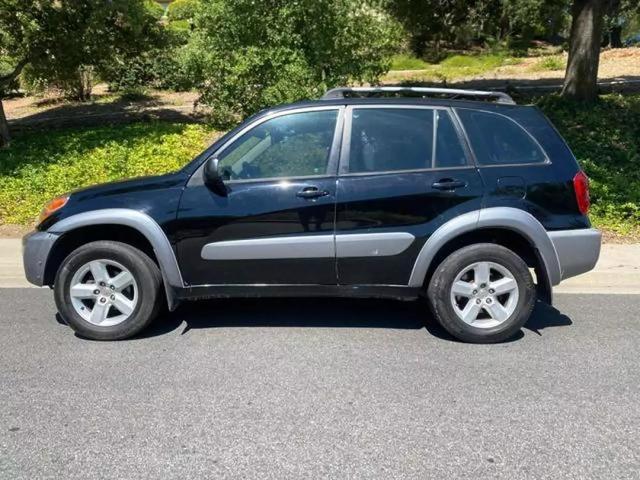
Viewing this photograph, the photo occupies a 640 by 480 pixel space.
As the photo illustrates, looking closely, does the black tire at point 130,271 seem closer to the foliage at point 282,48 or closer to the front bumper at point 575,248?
the front bumper at point 575,248

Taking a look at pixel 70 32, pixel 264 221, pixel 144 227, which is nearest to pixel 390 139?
pixel 264 221

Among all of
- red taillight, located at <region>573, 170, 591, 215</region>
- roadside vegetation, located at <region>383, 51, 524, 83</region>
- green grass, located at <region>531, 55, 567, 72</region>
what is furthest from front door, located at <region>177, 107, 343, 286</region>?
green grass, located at <region>531, 55, 567, 72</region>

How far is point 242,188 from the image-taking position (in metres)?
4.75

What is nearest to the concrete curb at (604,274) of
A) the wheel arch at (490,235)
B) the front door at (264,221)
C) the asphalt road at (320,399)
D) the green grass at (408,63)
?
the asphalt road at (320,399)

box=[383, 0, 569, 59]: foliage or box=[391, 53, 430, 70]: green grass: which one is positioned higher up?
box=[383, 0, 569, 59]: foliage

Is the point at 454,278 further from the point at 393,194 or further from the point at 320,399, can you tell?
the point at 320,399

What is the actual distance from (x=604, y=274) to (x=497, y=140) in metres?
2.59

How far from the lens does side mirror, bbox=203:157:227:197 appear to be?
4633 mm

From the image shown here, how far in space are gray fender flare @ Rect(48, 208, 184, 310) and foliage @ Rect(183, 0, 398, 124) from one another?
6469mm

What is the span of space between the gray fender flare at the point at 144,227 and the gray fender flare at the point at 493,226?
69.0 inches

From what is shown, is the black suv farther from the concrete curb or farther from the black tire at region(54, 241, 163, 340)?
the concrete curb

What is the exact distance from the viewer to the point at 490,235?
193 inches

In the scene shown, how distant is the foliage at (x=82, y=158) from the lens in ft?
31.8

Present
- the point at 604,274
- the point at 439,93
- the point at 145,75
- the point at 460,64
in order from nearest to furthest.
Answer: the point at 439,93
the point at 604,274
the point at 145,75
the point at 460,64
